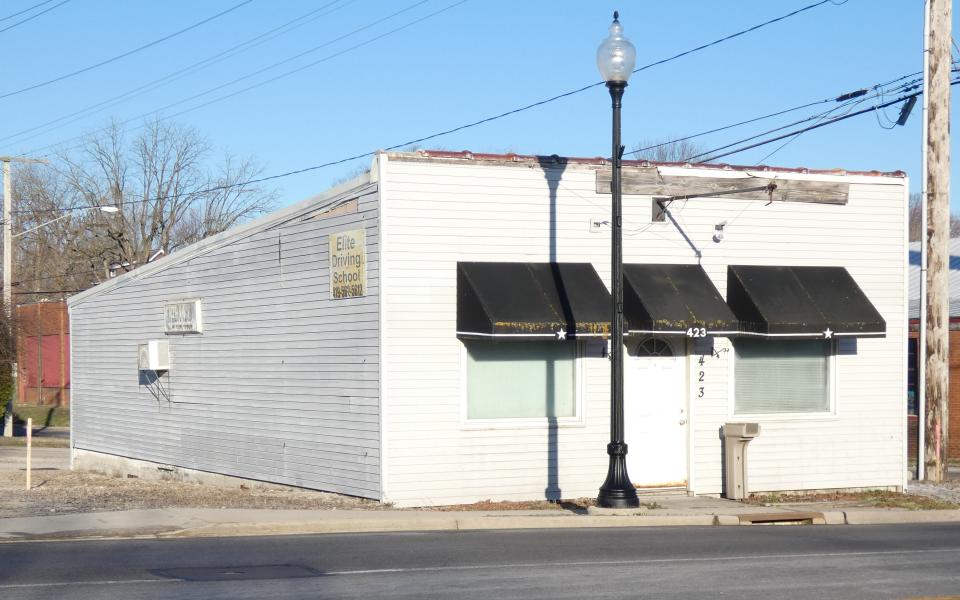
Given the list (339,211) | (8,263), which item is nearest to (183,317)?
(339,211)

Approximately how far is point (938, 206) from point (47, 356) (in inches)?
1796

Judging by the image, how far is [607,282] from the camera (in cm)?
1736

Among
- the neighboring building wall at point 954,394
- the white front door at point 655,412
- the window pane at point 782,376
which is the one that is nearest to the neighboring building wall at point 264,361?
the white front door at point 655,412

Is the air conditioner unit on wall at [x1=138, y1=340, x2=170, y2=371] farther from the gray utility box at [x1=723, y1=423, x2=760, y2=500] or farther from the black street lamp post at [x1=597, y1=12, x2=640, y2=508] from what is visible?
the gray utility box at [x1=723, y1=423, x2=760, y2=500]

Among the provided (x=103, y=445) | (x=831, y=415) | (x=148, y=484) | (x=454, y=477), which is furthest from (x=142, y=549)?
(x=103, y=445)

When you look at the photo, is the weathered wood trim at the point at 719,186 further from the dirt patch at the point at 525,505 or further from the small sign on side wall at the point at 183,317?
the small sign on side wall at the point at 183,317

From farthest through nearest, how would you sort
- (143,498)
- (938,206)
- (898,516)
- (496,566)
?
(938,206)
(143,498)
(898,516)
(496,566)

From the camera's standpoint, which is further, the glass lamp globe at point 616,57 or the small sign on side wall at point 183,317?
the small sign on side wall at point 183,317

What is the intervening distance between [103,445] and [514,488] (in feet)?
40.0

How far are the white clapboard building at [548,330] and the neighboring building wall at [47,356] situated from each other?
35.3 metres

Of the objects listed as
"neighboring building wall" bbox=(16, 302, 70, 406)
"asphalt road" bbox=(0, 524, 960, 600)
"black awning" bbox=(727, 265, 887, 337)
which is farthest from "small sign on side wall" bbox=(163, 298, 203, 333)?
"neighboring building wall" bbox=(16, 302, 70, 406)

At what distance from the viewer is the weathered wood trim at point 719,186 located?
696 inches

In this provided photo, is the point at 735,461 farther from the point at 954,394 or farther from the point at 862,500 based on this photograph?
the point at 954,394

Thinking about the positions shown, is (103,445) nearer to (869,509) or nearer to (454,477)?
(454,477)
